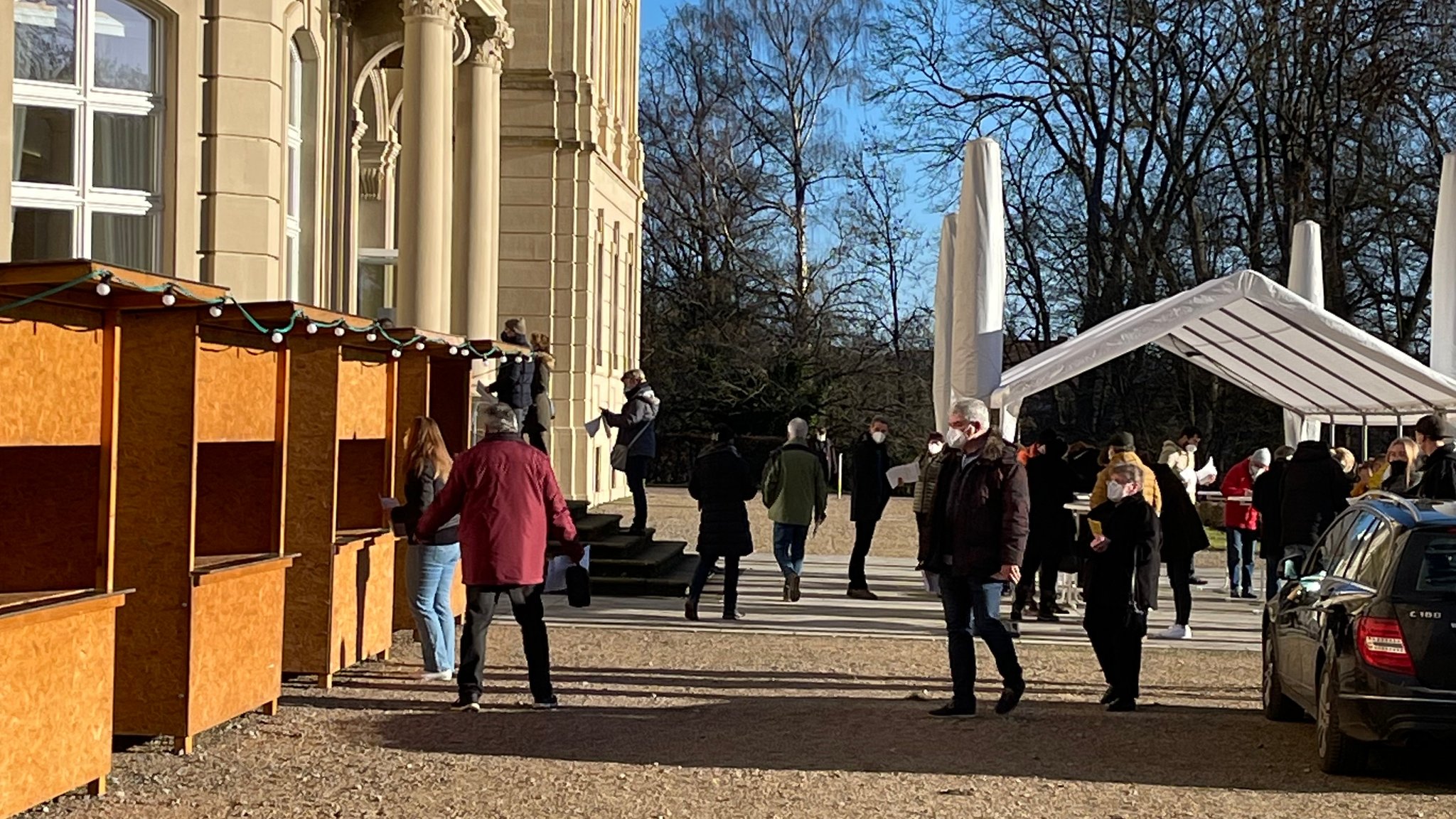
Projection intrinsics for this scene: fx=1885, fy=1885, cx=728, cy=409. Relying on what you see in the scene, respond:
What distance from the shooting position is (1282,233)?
40.4 m

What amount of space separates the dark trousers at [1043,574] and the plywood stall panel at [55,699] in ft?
33.5

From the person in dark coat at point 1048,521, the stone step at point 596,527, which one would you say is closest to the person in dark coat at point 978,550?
the person in dark coat at point 1048,521

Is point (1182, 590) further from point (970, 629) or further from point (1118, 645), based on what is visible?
point (970, 629)

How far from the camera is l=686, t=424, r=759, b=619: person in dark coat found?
16.8 meters

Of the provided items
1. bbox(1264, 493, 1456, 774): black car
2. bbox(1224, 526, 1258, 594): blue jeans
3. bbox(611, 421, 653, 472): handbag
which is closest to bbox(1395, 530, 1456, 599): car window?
bbox(1264, 493, 1456, 774): black car

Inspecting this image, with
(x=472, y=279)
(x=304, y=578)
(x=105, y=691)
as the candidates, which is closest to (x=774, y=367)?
(x=472, y=279)

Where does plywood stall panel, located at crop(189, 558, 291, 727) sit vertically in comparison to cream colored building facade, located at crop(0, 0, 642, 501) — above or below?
below

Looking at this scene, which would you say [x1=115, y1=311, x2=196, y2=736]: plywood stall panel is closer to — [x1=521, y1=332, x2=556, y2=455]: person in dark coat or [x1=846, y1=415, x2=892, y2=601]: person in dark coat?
[x1=521, y1=332, x2=556, y2=455]: person in dark coat

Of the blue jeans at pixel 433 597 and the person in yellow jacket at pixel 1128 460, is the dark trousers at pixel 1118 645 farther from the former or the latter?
the blue jeans at pixel 433 597

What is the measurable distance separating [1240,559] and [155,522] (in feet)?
47.7

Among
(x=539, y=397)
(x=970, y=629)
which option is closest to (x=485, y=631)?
(x=970, y=629)

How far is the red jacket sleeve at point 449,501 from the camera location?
36.6ft

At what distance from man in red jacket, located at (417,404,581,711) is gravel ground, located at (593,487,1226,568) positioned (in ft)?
39.5

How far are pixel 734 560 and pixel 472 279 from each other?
9797 millimetres
